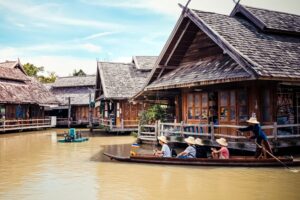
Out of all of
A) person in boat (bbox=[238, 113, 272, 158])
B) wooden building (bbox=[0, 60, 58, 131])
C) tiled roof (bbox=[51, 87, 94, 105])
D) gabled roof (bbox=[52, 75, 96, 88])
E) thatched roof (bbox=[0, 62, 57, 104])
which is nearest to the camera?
person in boat (bbox=[238, 113, 272, 158])

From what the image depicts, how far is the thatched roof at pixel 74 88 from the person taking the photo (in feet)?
140

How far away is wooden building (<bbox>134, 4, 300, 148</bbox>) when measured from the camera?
1287 cm

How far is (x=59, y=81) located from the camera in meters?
48.6

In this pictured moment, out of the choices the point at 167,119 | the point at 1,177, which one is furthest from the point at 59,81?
the point at 1,177

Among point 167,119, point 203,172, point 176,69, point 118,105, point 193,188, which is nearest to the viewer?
point 193,188

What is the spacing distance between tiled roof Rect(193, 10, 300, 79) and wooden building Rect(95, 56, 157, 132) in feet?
43.6

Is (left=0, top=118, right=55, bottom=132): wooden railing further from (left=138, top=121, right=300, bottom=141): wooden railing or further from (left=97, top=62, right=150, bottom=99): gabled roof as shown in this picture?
(left=138, top=121, right=300, bottom=141): wooden railing

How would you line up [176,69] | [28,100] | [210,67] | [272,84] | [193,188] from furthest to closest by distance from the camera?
[28,100] → [176,69] → [210,67] → [272,84] → [193,188]

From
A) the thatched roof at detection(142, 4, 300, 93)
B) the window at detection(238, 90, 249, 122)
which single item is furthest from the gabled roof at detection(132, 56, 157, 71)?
the window at detection(238, 90, 249, 122)

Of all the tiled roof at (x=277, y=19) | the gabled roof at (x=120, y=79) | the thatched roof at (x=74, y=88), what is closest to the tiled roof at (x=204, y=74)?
the tiled roof at (x=277, y=19)

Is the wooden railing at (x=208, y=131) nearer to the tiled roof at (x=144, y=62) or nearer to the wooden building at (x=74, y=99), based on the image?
the tiled roof at (x=144, y=62)

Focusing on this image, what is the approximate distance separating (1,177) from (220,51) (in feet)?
32.7

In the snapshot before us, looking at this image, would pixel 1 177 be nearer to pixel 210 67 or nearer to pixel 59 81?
pixel 210 67

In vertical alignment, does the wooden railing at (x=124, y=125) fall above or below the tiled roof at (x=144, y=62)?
below
